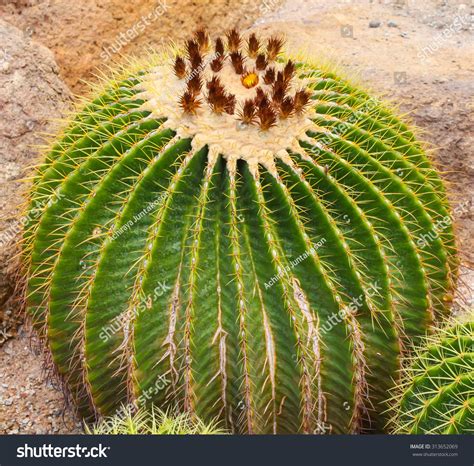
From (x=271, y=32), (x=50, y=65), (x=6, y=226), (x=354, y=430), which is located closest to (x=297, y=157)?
(x=354, y=430)

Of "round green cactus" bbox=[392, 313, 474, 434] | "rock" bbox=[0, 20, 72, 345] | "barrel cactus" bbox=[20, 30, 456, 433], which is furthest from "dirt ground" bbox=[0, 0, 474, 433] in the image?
"round green cactus" bbox=[392, 313, 474, 434]

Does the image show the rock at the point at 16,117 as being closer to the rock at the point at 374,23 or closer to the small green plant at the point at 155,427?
the small green plant at the point at 155,427

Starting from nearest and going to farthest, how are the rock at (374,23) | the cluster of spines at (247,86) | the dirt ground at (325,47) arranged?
the cluster of spines at (247,86) < the dirt ground at (325,47) < the rock at (374,23)

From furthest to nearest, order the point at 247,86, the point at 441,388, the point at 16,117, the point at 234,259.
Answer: the point at 16,117 → the point at 247,86 → the point at 234,259 → the point at 441,388

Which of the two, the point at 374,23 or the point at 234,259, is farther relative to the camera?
the point at 374,23

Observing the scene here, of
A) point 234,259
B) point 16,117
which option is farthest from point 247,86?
point 16,117

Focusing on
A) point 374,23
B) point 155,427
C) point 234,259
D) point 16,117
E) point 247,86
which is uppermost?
point 247,86

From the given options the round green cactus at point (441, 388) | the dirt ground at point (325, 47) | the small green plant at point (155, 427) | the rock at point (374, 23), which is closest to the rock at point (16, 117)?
the dirt ground at point (325, 47)

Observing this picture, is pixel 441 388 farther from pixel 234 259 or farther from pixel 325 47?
pixel 325 47

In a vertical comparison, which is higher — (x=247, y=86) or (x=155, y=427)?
(x=247, y=86)
